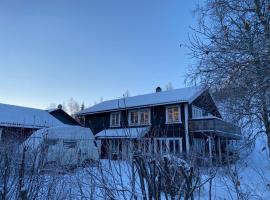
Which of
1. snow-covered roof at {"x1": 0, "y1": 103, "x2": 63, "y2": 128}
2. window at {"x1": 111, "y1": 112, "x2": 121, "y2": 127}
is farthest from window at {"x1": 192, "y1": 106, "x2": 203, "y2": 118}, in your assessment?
snow-covered roof at {"x1": 0, "y1": 103, "x2": 63, "y2": 128}

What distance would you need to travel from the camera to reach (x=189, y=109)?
74.0 feet

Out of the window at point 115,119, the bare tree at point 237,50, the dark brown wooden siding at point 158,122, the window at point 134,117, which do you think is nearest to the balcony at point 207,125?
the dark brown wooden siding at point 158,122

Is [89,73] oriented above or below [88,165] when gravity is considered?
above

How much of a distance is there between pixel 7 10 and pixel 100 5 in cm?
513

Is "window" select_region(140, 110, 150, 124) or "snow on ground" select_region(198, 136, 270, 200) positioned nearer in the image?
"snow on ground" select_region(198, 136, 270, 200)

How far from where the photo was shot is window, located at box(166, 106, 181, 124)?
22688 mm

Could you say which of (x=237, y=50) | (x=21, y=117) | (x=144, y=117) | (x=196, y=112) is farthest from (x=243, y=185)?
(x=21, y=117)

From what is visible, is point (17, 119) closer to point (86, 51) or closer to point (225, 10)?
point (86, 51)

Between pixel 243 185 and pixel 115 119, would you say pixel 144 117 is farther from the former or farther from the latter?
pixel 243 185

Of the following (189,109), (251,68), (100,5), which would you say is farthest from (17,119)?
(251,68)

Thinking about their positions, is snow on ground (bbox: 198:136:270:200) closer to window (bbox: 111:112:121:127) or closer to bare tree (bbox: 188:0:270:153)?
bare tree (bbox: 188:0:270:153)

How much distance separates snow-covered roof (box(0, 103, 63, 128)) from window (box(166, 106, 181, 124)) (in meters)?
10.8

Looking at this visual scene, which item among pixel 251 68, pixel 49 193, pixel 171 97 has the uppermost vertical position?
pixel 171 97

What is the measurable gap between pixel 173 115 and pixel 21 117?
47.5 ft
